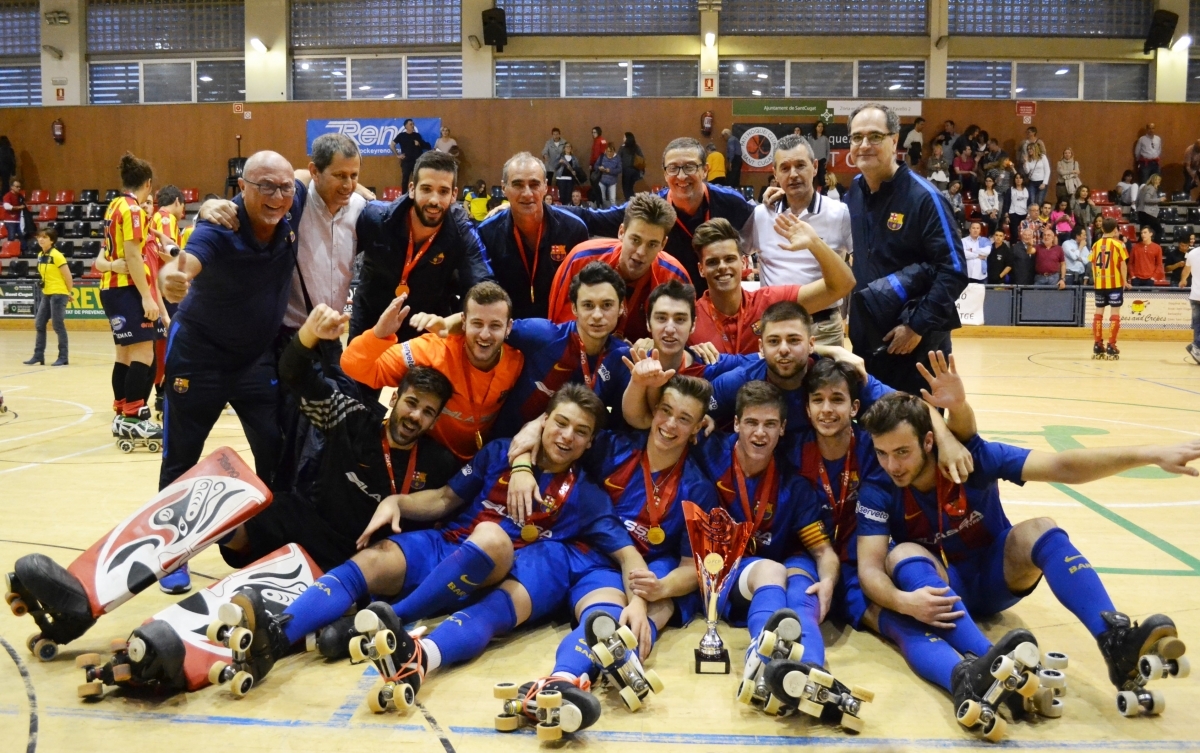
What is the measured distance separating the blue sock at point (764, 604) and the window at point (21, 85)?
25229mm

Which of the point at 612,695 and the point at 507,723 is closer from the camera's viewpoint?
the point at 507,723

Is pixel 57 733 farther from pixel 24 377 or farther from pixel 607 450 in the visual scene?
pixel 24 377

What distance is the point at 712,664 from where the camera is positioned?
12.0 feet

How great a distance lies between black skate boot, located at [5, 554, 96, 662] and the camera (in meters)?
3.54

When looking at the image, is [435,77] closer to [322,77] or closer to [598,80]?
[322,77]

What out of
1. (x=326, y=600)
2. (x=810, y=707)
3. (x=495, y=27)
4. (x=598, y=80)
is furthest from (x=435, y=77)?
(x=810, y=707)

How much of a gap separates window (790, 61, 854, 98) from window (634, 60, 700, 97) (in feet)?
7.63

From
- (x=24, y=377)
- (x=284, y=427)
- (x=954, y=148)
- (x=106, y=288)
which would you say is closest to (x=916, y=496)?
(x=284, y=427)

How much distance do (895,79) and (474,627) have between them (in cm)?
2051

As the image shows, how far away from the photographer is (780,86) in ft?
70.2

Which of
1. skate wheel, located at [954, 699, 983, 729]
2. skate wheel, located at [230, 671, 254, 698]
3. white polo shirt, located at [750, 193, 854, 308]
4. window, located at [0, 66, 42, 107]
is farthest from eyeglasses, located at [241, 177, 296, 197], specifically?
window, located at [0, 66, 42, 107]

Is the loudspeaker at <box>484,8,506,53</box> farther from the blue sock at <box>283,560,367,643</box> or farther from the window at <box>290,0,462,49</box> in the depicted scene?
the blue sock at <box>283,560,367,643</box>

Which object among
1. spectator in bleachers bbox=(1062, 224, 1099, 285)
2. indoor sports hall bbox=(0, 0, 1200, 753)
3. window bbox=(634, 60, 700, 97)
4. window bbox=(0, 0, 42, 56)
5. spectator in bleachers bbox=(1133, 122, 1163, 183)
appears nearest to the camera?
spectator in bleachers bbox=(1062, 224, 1099, 285)

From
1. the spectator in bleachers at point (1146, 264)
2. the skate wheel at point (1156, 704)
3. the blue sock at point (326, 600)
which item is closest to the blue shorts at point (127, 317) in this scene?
the blue sock at point (326, 600)
